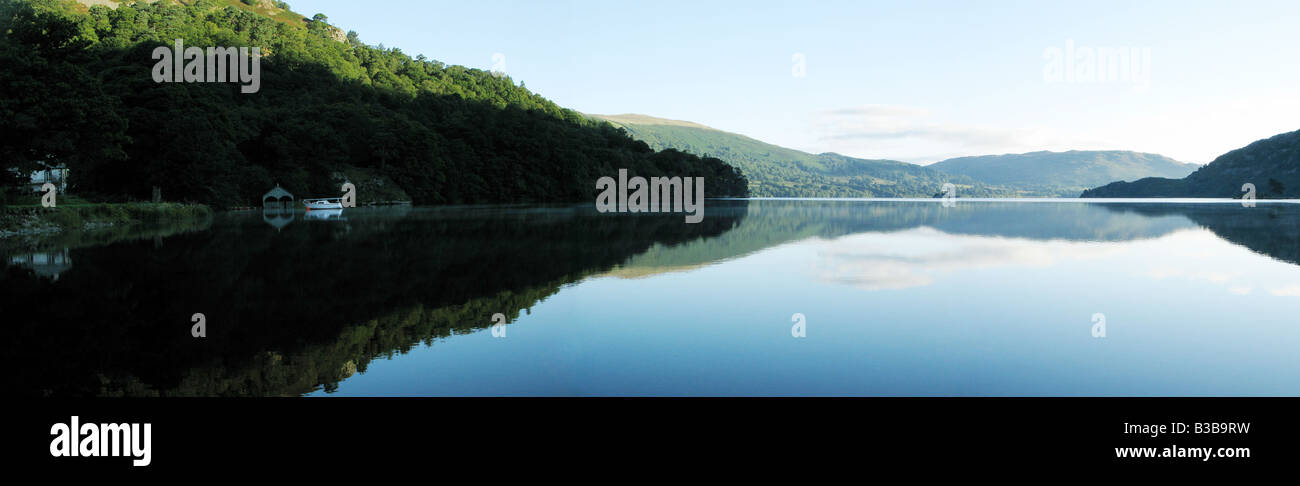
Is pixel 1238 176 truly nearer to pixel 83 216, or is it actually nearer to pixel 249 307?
pixel 83 216

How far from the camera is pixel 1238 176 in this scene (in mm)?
177125

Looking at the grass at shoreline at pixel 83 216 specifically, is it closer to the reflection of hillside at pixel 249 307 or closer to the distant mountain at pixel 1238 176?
the reflection of hillside at pixel 249 307

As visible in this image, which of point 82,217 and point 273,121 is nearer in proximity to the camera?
point 82,217

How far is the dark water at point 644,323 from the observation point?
284 inches

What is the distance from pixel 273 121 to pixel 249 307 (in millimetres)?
72343

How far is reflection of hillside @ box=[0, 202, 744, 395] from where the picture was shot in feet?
24.7

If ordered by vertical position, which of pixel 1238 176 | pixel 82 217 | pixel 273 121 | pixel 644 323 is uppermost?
pixel 1238 176

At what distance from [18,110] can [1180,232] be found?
170 feet

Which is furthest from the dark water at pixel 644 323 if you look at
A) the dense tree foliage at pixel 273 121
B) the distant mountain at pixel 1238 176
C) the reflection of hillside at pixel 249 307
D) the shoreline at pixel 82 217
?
the distant mountain at pixel 1238 176

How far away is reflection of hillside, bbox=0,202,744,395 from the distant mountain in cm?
19425

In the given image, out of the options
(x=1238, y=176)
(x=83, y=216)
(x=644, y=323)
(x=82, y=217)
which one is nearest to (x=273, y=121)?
(x=83, y=216)

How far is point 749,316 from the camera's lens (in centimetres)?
1109

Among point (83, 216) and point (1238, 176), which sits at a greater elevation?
point (1238, 176)

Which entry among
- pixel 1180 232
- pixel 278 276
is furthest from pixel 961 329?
pixel 1180 232
